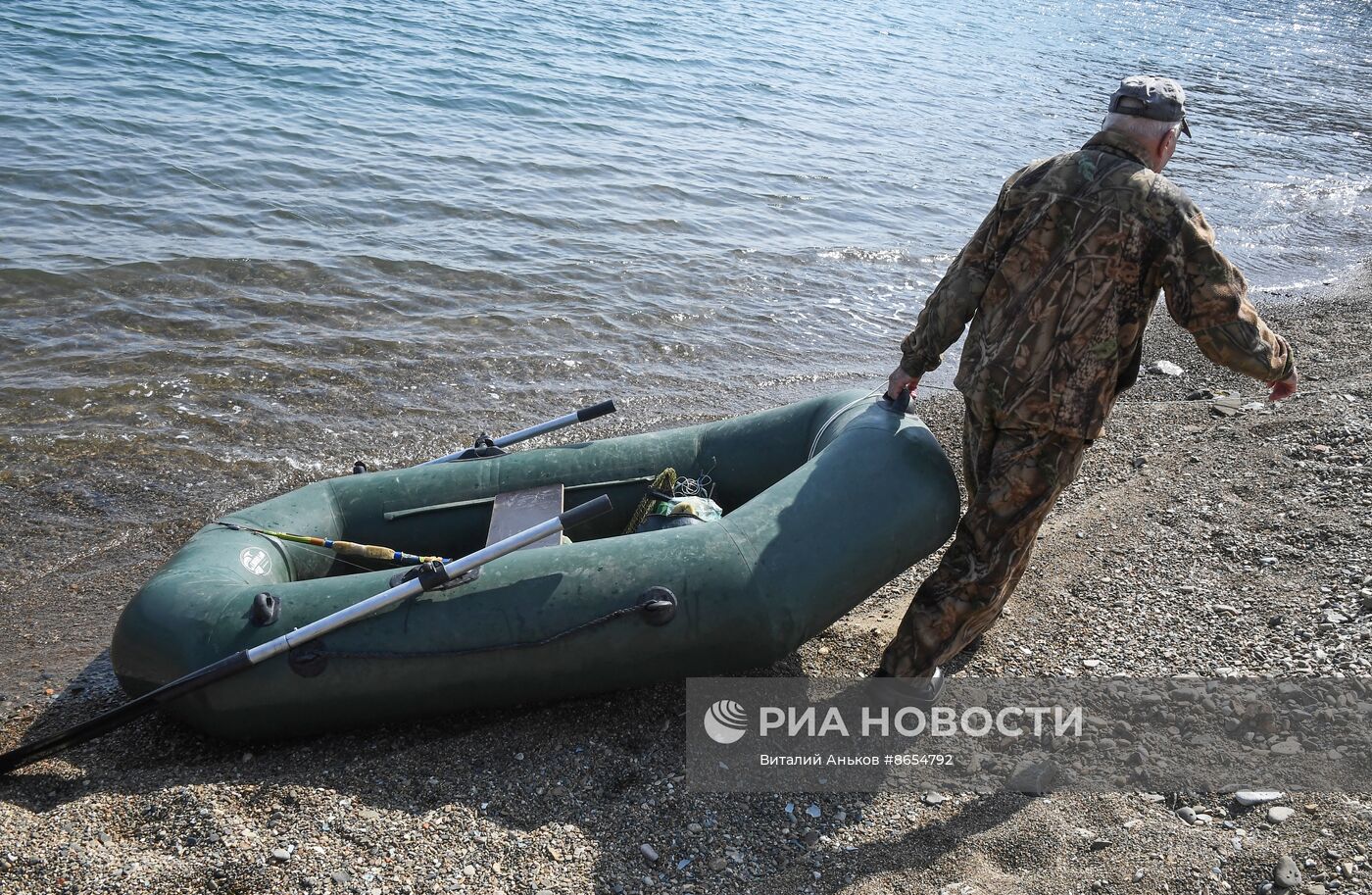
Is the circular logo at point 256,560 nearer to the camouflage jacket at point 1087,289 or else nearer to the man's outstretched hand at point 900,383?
Answer: the man's outstretched hand at point 900,383

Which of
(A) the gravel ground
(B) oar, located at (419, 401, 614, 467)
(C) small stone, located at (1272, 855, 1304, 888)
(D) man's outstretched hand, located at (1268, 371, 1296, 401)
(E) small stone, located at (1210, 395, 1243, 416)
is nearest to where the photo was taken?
(C) small stone, located at (1272, 855, 1304, 888)

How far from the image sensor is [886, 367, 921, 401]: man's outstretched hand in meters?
3.88

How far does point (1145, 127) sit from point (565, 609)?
2353 mm

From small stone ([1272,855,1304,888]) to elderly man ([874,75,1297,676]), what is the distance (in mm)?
1092

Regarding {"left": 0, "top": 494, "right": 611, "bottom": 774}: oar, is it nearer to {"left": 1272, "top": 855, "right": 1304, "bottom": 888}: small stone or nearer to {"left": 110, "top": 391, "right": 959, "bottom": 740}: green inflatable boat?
{"left": 110, "top": 391, "right": 959, "bottom": 740}: green inflatable boat

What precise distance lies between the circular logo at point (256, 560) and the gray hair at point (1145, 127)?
3.26 m

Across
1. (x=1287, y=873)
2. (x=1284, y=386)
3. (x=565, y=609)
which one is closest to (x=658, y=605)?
(x=565, y=609)

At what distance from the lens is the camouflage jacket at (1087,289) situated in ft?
10.2

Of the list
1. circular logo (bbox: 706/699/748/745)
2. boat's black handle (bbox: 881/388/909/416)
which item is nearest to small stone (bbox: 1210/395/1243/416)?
boat's black handle (bbox: 881/388/909/416)

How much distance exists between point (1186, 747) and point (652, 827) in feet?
5.69

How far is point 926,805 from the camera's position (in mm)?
3375

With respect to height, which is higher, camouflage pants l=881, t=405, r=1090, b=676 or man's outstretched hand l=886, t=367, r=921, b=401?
man's outstretched hand l=886, t=367, r=921, b=401

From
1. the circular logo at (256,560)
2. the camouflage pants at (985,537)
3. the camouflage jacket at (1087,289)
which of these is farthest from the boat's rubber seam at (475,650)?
the camouflage jacket at (1087,289)

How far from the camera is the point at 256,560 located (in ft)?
13.0
